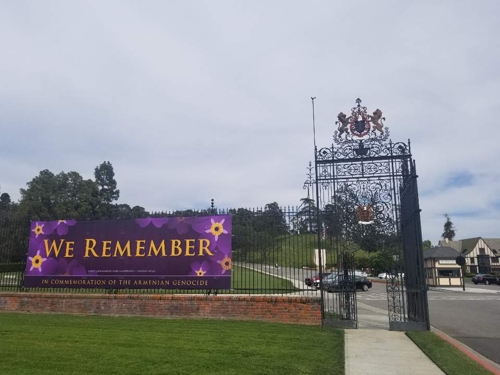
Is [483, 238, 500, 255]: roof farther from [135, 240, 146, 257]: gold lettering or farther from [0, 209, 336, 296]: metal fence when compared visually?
[135, 240, 146, 257]: gold lettering

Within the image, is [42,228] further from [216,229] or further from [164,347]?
[164,347]

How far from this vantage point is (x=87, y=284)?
12281 mm

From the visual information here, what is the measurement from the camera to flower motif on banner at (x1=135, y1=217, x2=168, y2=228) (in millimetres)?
12102

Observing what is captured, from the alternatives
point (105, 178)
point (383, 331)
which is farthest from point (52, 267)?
point (105, 178)

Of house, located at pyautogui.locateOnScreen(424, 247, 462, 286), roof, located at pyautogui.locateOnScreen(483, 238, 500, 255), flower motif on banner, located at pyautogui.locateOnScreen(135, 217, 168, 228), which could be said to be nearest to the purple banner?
flower motif on banner, located at pyautogui.locateOnScreen(135, 217, 168, 228)

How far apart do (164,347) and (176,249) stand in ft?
15.5

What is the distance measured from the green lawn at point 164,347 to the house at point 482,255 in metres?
63.0

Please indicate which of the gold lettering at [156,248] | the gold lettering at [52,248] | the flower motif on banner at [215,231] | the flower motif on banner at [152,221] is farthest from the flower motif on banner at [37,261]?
Result: the flower motif on banner at [215,231]

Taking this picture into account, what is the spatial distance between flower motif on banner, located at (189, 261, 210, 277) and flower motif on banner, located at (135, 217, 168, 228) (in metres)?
1.53

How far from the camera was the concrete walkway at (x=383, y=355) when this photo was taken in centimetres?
637

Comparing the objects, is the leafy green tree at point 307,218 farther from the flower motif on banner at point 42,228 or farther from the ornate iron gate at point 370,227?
the flower motif on banner at point 42,228

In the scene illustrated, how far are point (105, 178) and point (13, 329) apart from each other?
183 ft

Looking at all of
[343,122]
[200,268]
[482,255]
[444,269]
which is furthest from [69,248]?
[482,255]

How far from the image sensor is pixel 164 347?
7234 millimetres
